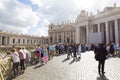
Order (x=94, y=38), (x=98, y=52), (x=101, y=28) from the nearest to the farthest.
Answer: (x=98, y=52) < (x=94, y=38) < (x=101, y=28)

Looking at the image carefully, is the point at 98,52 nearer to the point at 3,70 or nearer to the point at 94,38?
the point at 3,70

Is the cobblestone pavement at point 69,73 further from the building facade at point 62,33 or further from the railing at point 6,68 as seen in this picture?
the building facade at point 62,33

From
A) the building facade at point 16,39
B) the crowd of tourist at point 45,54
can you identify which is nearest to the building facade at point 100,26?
the crowd of tourist at point 45,54

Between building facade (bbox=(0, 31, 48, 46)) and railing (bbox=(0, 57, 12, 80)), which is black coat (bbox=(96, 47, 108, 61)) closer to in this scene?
railing (bbox=(0, 57, 12, 80))

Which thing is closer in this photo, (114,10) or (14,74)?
(14,74)

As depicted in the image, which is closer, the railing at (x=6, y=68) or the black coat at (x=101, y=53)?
the railing at (x=6, y=68)

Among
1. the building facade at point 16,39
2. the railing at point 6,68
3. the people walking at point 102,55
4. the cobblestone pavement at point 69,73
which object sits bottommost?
the cobblestone pavement at point 69,73

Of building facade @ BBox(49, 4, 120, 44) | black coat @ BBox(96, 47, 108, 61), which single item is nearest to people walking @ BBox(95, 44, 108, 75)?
black coat @ BBox(96, 47, 108, 61)

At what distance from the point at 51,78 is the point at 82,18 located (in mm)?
41450

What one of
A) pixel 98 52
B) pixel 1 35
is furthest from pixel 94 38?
pixel 1 35

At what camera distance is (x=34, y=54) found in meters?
16.2

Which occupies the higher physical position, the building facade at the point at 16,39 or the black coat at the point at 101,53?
the building facade at the point at 16,39

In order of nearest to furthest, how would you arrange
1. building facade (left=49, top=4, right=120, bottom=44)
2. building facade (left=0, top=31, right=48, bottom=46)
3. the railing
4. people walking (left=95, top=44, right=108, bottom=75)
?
the railing
people walking (left=95, top=44, right=108, bottom=75)
building facade (left=49, top=4, right=120, bottom=44)
building facade (left=0, top=31, right=48, bottom=46)

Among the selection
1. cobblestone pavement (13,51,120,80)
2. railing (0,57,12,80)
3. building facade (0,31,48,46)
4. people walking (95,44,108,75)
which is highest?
building facade (0,31,48,46)
